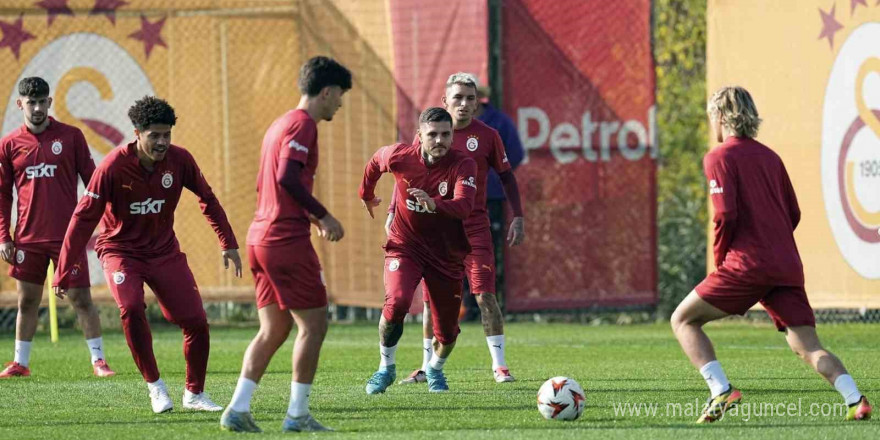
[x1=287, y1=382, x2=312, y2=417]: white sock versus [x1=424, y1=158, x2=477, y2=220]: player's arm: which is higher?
[x1=424, y1=158, x2=477, y2=220]: player's arm

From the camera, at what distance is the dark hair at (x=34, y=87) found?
34.2 feet

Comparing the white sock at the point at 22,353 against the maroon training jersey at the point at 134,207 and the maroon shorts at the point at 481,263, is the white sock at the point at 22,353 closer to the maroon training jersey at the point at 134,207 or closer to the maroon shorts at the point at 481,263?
the maroon training jersey at the point at 134,207

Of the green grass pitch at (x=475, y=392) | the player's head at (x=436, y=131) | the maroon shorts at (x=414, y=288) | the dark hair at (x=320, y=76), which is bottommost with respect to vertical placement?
the green grass pitch at (x=475, y=392)

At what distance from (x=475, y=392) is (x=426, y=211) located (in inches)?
49.9

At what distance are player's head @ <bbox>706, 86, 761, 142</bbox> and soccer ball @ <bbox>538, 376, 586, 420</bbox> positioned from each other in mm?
1557

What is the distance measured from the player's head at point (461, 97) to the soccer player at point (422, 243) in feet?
2.98

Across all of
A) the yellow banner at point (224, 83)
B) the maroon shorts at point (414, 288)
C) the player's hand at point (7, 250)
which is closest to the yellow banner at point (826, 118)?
the yellow banner at point (224, 83)

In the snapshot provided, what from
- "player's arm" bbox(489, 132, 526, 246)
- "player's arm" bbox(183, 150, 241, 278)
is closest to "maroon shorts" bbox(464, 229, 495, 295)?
"player's arm" bbox(489, 132, 526, 246)

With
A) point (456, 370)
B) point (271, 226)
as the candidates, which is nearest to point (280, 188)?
point (271, 226)

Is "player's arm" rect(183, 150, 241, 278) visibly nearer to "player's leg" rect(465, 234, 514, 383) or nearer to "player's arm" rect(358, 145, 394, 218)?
"player's arm" rect(358, 145, 394, 218)

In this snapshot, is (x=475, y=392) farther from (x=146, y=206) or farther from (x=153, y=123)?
(x=153, y=123)

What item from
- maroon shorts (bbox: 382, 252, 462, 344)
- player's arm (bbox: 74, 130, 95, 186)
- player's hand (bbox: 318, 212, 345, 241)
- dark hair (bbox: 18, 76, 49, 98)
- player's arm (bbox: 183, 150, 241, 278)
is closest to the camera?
player's hand (bbox: 318, 212, 345, 241)

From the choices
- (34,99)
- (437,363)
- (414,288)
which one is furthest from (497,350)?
(34,99)

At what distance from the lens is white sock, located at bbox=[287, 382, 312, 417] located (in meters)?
6.95
